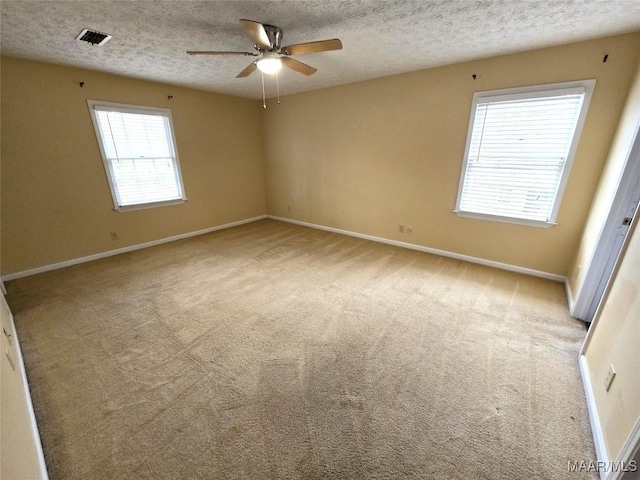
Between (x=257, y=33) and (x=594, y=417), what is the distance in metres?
3.34

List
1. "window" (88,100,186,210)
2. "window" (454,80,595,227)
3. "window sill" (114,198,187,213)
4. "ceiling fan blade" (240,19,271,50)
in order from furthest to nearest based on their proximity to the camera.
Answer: "window sill" (114,198,187,213) → "window" (88,100,186,210) → "window" (454,80,595,227) → "ceiling fan blade" (240,19,271,50)

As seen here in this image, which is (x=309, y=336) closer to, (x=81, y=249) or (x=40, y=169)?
(x=81, y=249)

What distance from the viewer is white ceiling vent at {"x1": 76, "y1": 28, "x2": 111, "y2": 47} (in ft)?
7.78

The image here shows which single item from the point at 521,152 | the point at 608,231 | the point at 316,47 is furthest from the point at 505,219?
the point at 316,47

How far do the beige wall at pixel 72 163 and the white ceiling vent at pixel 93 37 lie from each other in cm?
120

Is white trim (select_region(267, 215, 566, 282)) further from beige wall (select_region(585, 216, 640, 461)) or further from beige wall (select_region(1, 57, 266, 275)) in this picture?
beige wall (select_region(1, 57, 266, 275))

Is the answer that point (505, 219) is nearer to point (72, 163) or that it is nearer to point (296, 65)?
point (296, 65)

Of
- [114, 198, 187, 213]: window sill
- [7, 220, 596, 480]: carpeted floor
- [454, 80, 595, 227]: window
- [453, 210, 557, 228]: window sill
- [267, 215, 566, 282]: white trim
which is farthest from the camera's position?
[114, 198, 187, 213]: window sill

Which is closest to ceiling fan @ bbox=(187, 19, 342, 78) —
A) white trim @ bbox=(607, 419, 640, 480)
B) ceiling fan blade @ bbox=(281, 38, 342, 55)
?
ceiling fan blade @ bbox=(281, 38, 342, 55)

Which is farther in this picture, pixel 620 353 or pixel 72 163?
pixel 72 163

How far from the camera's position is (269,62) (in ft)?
7.93

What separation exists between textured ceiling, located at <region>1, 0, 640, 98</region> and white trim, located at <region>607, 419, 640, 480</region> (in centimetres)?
270

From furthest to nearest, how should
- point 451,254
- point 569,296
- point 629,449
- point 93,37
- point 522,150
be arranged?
point 451,254 < point 522,150 < point 569,296 < point 93,37 < point 629,449

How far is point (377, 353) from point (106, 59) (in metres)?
4.32
